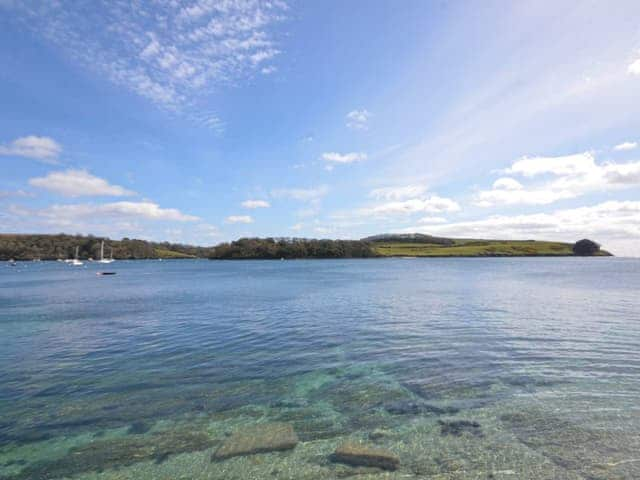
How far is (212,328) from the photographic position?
97.5 feet

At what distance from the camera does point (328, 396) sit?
47.1 feet

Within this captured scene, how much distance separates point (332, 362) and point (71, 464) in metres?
12.3

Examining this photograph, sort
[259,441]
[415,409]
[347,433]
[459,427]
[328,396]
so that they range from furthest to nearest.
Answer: [328,396] → [415,409] → [459,427] → [347,433] → [259,441]

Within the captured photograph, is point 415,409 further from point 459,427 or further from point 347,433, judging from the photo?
point 347,433

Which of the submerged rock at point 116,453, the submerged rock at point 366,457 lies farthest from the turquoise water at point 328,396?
the submerged rock at point 366,457

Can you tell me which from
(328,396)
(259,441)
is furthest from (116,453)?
(328,396)

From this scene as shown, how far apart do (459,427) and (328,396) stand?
204 inches

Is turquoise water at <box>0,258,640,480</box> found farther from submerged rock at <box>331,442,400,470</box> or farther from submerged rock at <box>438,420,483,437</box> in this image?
submerged rock at <box>331,442,400,470</box>

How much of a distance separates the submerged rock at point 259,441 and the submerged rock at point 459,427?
4870mm

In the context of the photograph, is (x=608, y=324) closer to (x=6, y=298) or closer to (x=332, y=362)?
(x=332, y=362)

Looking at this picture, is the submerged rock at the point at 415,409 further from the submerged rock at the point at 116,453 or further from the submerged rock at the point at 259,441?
the submerged rock at the point at 116,453

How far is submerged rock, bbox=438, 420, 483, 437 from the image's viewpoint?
1103 cm

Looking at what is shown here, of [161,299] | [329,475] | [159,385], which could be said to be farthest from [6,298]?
[329,475]

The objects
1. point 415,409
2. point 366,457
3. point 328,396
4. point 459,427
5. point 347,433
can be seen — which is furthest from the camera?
point 328,396
